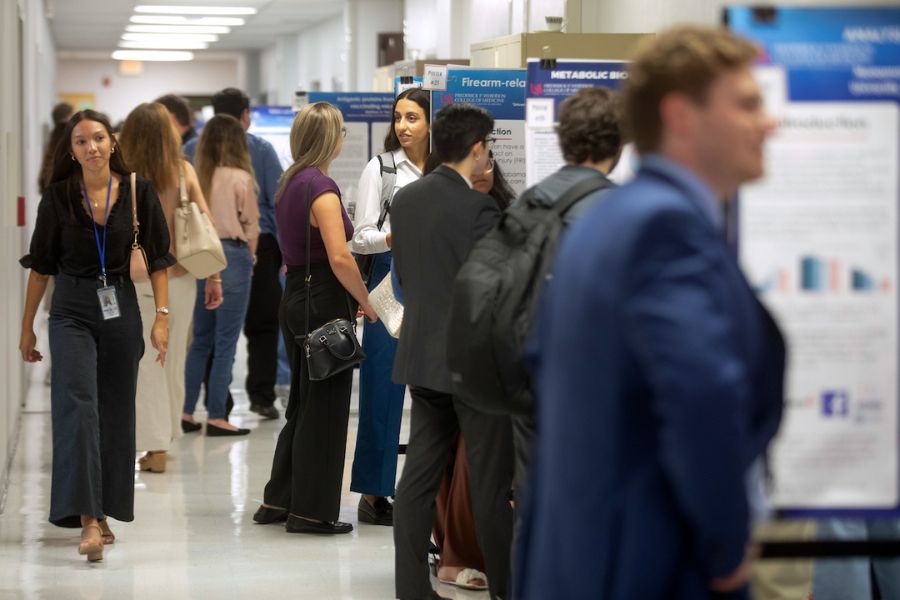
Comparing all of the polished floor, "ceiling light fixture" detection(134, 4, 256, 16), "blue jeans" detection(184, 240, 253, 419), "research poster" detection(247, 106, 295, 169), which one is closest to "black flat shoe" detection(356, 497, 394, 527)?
the polished floor

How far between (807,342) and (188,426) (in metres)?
5.63

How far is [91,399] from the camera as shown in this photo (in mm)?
4629

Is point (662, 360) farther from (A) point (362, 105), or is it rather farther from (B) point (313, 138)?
(A) point (362, 105)

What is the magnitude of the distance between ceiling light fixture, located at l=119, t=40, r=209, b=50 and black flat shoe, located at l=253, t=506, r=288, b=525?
20.6m

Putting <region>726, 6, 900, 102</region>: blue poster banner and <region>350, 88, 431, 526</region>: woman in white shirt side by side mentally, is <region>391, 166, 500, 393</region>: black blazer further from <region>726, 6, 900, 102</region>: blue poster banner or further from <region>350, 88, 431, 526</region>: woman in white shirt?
<region>726, 6, 900, 102</region>: blue poster banner

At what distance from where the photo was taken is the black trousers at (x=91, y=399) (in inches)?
181

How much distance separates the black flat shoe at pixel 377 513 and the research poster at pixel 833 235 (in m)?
3.30

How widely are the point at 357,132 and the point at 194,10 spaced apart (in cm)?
1210

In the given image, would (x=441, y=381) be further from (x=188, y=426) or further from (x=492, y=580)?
(x=188, y=426)

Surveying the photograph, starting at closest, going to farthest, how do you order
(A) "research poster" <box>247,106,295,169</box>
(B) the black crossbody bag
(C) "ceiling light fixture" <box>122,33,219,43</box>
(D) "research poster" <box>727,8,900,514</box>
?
(D) "research poster" <box>727,8,900,514</box> < (B) the black crossbody bag < (A) "research poster" <box>247,106,295,169</box> < (C) "ceiling light fixture" <box>122,33,219,43</box>

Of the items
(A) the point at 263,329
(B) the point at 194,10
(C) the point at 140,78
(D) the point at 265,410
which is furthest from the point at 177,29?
(D) the point at 265,410

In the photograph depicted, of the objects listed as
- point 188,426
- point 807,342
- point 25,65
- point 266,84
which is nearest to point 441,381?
point 807,342

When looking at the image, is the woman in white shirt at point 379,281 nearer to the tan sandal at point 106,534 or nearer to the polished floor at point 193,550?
the polished floor at point 193,550

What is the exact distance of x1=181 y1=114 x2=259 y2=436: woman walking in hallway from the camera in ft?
23.2
